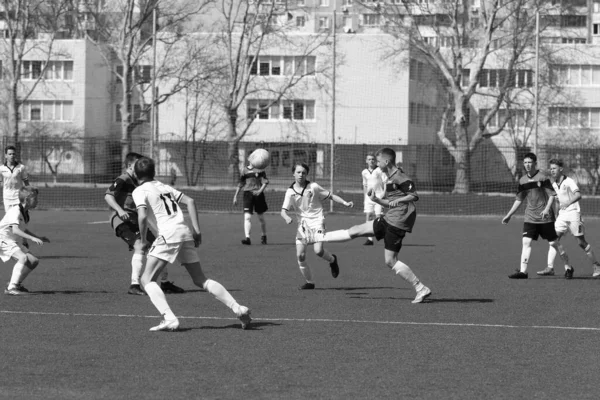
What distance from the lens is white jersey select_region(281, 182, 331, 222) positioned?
1352 centimetres

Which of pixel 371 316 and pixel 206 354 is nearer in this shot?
pixel 206 354

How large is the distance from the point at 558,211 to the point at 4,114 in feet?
169

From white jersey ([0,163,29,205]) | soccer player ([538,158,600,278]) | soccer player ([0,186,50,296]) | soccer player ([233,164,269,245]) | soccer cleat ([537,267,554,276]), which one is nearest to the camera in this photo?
soccer player ([0,186,50,296])

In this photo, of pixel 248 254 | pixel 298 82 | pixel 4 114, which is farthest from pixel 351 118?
pixel 248 254

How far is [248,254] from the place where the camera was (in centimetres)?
1888

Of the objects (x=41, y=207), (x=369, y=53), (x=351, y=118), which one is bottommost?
(x=41, y=207)

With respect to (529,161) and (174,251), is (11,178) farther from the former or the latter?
(174,251)

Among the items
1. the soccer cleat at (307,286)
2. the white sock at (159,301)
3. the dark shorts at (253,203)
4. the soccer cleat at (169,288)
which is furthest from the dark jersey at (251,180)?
the white sock at (159,301)

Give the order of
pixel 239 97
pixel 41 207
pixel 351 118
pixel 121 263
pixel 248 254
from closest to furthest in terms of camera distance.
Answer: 1. pixel 121 263
2. pixel 248 254
3. pixel 41 207
4. pixel 239 97
5. pixel 351 118

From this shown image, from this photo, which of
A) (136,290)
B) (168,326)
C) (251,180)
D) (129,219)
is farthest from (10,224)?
(251,180)

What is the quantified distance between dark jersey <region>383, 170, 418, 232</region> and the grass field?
0.98m

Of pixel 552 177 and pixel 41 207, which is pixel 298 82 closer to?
pixel 41 207

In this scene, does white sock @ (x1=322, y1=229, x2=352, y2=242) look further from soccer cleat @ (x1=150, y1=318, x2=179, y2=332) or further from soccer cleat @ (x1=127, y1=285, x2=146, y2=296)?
soccer cleat @ (x1=150, y1=318, x2=179, y2=332)

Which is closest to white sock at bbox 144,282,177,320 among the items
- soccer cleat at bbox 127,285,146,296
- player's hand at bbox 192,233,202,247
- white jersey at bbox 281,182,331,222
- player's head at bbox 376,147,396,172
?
player's hand at bbox 192,233,202,247
